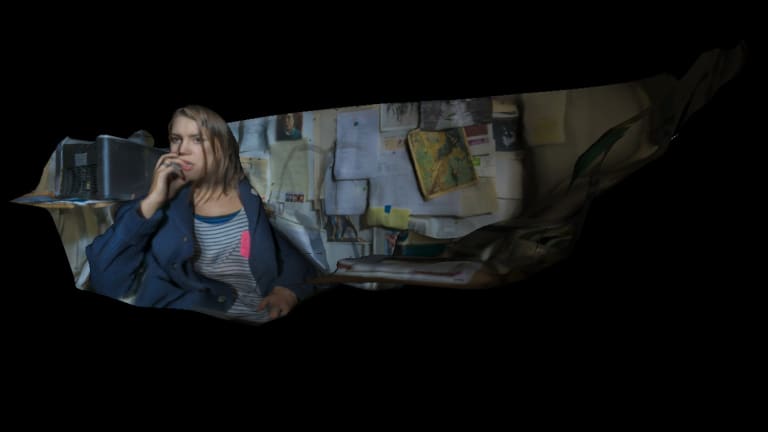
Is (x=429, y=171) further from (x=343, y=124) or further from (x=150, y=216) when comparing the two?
(x=150, y=216)

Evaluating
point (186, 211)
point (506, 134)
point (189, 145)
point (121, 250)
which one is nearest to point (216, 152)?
point (189, 145)

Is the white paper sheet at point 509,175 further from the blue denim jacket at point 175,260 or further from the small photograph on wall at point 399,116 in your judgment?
the blue denim jacket at point 175,260

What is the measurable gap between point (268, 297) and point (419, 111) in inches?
26.6

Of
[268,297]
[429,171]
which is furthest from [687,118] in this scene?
[268,297]

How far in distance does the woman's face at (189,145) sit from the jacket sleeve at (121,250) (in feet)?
0.50

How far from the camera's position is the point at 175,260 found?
5.06 feet

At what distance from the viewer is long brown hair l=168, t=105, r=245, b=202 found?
59.7 inches

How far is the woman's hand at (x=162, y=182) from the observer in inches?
59.2

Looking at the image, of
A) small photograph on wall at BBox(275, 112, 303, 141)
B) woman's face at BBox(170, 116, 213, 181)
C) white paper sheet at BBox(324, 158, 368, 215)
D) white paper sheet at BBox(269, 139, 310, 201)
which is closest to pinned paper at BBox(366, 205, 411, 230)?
white paper sheet at BBox(324, 158, 368, 215)

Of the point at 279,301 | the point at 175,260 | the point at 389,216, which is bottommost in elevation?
the point at 279,301

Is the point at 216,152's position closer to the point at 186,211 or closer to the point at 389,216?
the point at 186,211

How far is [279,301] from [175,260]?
1.12ft

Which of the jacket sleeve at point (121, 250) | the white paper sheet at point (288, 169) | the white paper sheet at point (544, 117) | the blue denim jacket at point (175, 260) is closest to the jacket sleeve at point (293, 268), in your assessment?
the blue denim jacket at point (175, 260)

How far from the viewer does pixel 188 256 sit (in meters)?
1.54
